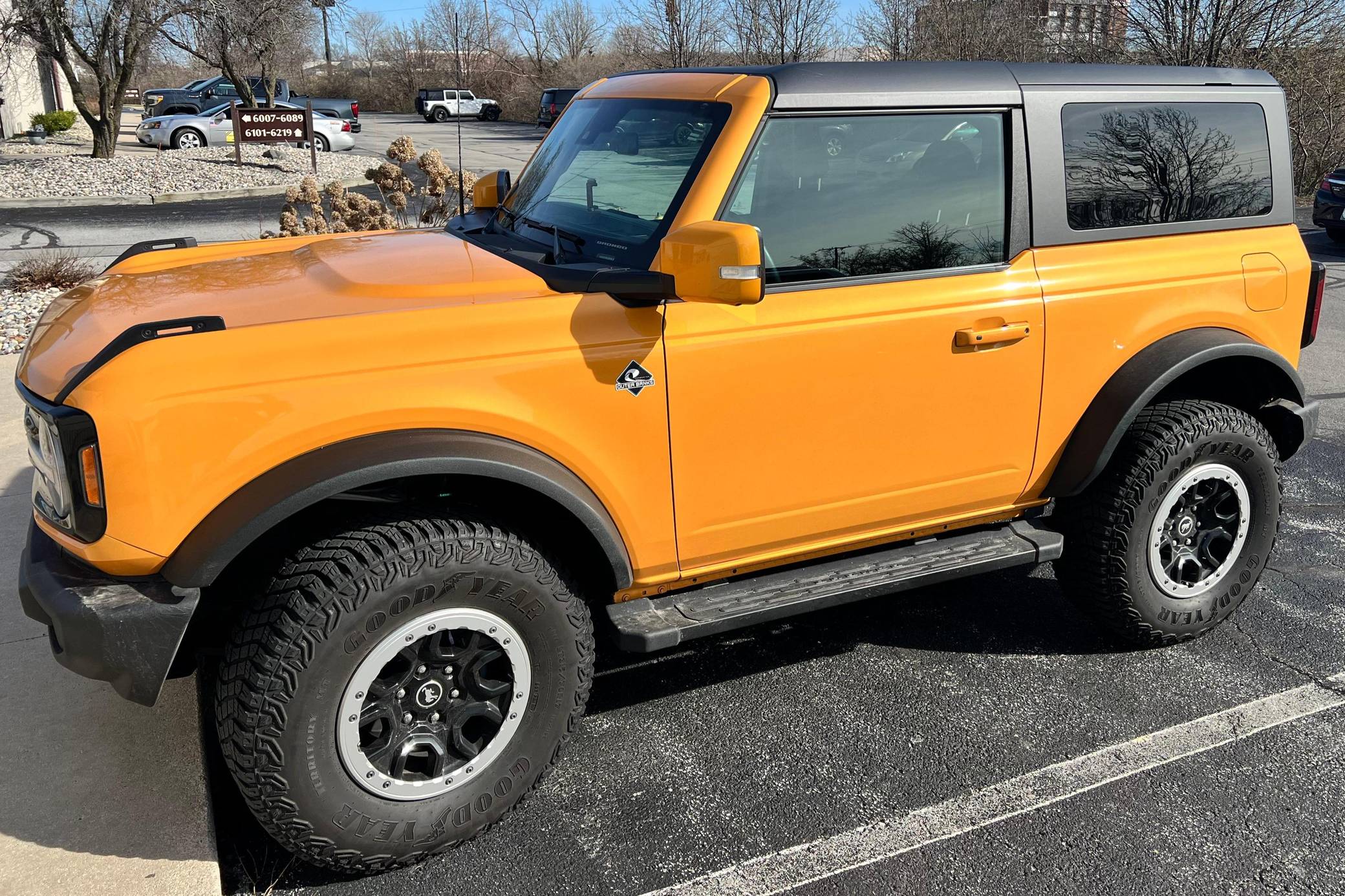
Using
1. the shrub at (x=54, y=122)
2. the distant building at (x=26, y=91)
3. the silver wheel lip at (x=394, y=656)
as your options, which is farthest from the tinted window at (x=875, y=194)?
the shrub at (x=54, y=122)

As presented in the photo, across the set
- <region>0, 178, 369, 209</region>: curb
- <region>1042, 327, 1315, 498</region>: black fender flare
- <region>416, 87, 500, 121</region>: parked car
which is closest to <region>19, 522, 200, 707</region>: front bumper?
<region>1042, 327, 1315, 498</region>: black fender flare

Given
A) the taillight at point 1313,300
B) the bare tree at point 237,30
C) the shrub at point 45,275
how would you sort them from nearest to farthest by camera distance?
the taillight at point 1313,300 < the shrub at point 45,275 < the bare tree at point 237,30

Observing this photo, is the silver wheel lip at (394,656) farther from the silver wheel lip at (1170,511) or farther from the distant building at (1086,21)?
the distant building at (1086,21)

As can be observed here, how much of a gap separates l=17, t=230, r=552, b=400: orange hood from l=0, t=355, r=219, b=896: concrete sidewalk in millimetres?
1127

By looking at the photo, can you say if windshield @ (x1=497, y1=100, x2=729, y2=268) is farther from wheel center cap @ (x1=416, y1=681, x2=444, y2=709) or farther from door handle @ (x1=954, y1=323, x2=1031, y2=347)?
wheel center cap @ (x1=416, y1=681, x2=444, y2=709)

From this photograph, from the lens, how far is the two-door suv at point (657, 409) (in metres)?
2.49

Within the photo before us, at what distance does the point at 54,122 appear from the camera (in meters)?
28.7

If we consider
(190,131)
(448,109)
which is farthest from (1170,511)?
(448,109)

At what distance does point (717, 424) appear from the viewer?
2951mm

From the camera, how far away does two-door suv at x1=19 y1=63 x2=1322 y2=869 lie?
8.16ft

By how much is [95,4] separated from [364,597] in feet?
63.2

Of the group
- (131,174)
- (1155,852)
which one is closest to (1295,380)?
(1155,852)

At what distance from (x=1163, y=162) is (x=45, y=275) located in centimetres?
963

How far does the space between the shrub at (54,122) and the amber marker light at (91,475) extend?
103 feet
